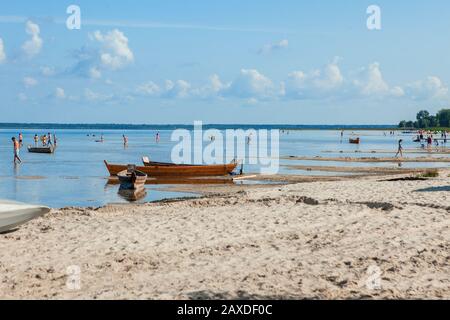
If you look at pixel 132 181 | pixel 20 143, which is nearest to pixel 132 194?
pixel 132 181

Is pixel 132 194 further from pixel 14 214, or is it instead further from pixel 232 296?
pixel 232 296

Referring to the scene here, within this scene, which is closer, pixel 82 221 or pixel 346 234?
pixel 346 234

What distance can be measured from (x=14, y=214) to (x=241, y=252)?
221 inches

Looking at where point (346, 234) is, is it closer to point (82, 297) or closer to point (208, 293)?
point (208, 293)

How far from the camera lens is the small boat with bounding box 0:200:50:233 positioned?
46.1 feet

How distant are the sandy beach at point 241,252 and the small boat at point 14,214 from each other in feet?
0.78

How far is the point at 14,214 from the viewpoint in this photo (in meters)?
14.3

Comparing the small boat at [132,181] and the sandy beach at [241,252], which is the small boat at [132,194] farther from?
the sandy beach at [241,252]

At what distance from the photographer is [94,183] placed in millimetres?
34094

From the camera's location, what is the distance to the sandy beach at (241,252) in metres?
9.57

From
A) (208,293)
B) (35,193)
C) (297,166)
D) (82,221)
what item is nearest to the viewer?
(208,293)

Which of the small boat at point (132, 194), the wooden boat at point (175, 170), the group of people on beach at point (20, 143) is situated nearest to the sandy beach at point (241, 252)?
the small boat at point (132, 194)
